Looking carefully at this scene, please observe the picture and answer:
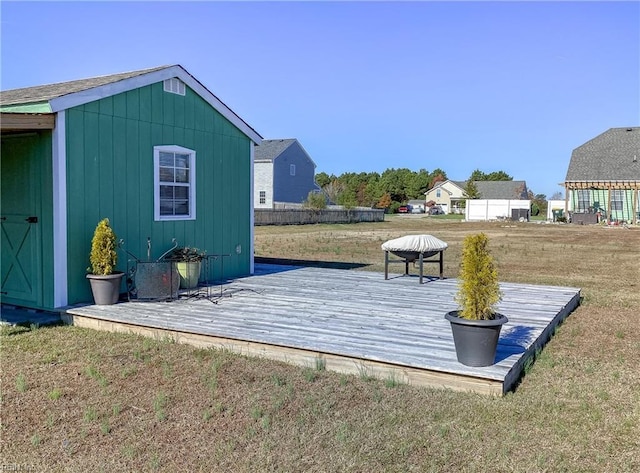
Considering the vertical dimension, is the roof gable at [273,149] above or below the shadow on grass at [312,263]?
above

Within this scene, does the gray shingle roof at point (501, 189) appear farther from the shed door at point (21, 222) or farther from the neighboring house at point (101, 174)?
the shed door at point (21, 222)

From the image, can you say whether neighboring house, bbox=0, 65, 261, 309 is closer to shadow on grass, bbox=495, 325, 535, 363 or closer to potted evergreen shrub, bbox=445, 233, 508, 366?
potted evergreen shrub, bbox=445, 233, 508, 366

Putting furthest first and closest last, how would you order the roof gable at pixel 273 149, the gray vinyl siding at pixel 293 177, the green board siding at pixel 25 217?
the gray vinyl siding at pixel 293 177
the roof gable at pixel 273 149
the green board siding at pixel 25 217

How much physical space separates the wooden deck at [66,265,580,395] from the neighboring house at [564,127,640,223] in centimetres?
3536

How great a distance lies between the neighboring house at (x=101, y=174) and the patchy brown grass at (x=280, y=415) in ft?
4.73

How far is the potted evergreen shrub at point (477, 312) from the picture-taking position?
4051mm

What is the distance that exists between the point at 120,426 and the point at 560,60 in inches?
574

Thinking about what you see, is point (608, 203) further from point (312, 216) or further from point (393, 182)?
point (393, 182)

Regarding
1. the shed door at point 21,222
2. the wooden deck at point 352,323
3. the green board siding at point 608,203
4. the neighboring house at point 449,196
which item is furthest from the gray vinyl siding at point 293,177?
the neighboring house at point 449,196

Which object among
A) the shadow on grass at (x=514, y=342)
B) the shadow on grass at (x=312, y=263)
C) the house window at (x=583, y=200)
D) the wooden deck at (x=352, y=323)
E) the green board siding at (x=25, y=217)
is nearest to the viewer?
the wooden deck at (x=352, y=323)

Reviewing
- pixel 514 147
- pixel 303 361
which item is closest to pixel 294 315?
pixel 303 361

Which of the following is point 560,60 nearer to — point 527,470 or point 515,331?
point 515,331

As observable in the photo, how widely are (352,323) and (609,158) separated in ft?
138

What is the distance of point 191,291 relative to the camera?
24.9 feet
